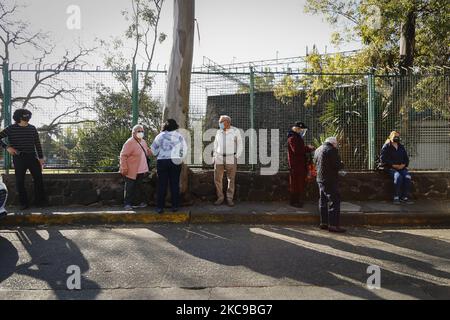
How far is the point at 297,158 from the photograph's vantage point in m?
7.35

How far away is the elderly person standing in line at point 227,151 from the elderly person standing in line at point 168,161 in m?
0.84

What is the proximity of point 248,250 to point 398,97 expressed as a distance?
5528mm

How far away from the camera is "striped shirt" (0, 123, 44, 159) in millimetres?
6910

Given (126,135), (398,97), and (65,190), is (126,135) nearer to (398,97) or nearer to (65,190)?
(65,190)

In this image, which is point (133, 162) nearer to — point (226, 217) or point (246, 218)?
point (226, 217)

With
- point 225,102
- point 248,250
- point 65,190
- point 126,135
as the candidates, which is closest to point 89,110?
point 126,135

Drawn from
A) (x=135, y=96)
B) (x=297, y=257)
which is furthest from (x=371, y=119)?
(x=135, y=96)

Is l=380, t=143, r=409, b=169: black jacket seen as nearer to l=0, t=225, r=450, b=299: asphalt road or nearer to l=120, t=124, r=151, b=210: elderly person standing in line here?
l=0, t=225, r=450, b=299: asphalt road

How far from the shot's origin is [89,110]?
7.77 meters

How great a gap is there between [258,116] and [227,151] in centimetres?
141

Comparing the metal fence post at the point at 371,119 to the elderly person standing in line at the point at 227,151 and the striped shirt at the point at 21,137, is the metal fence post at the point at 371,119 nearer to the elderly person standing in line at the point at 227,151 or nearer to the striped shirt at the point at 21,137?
the elderly person standing in line at the point at 227,151

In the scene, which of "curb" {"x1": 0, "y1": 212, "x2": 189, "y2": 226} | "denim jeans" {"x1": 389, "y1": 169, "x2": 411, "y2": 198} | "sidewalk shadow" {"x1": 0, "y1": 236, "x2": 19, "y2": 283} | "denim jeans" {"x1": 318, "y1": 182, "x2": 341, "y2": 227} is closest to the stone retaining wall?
"denim jeans" {"x1": 389, "y1": 169, "x2": 411, "y2": 198}

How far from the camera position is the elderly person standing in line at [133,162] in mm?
6992

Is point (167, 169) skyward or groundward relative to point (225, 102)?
groundward
